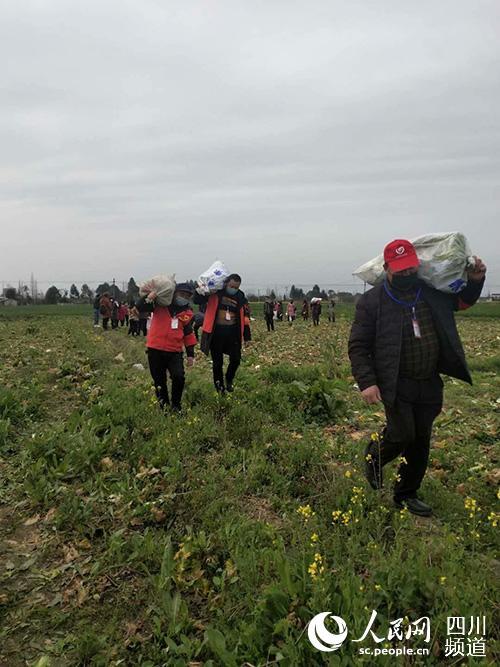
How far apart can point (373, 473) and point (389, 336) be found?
1.25 meters

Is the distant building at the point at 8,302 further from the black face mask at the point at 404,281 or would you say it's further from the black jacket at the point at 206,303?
the black face mask at the point at 404,281

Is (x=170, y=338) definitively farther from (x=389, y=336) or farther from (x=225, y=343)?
(x=389, y=336)

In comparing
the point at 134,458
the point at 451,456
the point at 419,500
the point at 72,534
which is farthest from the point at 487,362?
the point at 72,534

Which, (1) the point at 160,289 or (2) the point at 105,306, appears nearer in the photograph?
(1) the point at 160,289

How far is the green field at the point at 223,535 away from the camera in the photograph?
8.39 ft

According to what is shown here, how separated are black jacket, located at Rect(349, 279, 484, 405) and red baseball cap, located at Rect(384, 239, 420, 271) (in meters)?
0.27

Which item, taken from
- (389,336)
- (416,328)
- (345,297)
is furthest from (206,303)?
(345,297)

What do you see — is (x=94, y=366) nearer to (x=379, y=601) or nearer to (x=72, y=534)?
(x=72, y=534)

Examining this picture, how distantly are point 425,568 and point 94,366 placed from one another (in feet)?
29.9

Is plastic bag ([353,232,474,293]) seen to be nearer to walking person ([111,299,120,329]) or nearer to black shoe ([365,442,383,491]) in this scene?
black shoe ([365,442,383,491])

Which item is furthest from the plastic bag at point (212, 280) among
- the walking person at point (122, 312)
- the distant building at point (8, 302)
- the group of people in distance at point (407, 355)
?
the distant building at point (8, 302)

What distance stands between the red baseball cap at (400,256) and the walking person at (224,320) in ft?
10.7

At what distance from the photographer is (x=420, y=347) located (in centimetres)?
370

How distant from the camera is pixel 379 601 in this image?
8.39ft
